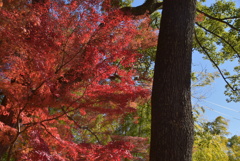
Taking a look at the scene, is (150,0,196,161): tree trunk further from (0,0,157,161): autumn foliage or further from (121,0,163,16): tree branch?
(121,0,163,16): tree branch

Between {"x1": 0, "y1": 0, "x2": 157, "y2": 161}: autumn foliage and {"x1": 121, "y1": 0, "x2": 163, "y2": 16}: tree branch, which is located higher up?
{"x1": 121, "y1": 0, "x2": 163, "y2": 16}: tree branch

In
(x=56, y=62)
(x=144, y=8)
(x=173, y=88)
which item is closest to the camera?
(x=173, y=88)

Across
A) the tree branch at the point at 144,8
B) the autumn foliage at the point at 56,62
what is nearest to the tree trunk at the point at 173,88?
the autumn foliage at the point at 56,62

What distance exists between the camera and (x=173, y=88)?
8.89 feet

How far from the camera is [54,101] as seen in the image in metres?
4.40

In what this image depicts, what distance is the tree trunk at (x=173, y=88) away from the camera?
2.51 m

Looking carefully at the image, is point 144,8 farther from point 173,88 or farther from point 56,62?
point 173,88

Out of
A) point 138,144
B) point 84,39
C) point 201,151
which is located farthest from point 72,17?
point 201,151

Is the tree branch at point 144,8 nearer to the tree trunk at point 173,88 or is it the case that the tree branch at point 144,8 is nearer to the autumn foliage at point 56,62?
the autumn foliage at point 56,62

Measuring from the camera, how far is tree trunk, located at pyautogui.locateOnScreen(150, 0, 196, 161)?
2.51m

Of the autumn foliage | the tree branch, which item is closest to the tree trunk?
the autumn foliage

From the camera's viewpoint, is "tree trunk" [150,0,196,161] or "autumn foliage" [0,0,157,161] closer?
"tree trunk" [150,0,196,161]

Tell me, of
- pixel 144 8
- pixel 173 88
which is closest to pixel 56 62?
pixel 173 88

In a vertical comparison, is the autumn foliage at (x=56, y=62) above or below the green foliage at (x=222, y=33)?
below
